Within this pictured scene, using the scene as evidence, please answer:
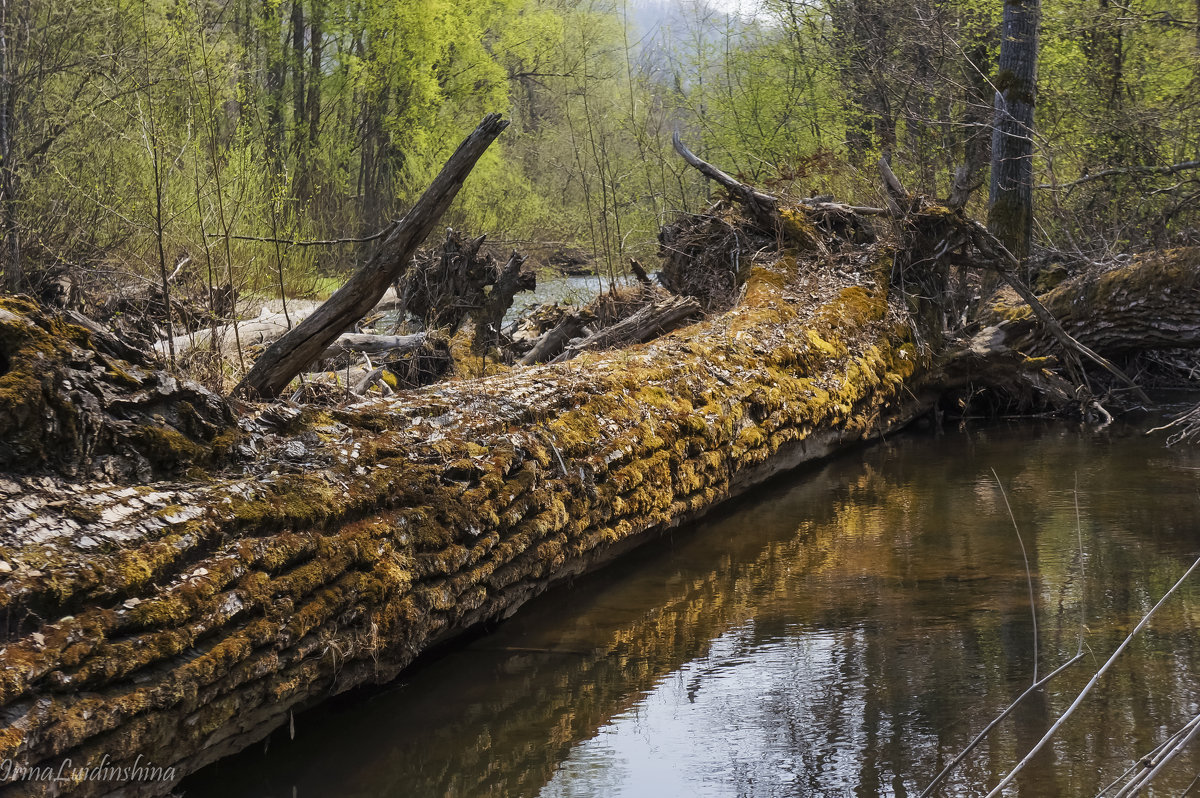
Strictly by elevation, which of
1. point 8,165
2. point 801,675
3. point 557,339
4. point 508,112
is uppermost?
point 508,112

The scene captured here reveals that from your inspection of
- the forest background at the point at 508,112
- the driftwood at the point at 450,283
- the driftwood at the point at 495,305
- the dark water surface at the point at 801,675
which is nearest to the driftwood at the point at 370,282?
the forest background at the point at 508,112

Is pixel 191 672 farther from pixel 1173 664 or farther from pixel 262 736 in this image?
pixel 1173 664

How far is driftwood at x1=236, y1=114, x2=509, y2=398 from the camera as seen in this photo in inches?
176

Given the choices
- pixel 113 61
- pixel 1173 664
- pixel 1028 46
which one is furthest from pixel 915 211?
pixel 113 61

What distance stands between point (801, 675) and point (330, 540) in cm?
190

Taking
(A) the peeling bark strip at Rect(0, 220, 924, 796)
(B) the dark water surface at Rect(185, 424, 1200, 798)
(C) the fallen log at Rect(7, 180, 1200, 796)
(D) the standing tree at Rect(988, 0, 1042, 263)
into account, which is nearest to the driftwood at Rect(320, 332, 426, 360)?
(A) the peeling bark strip at Rect(0, 220, 924, 796)

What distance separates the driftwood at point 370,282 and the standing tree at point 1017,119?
8557 mm

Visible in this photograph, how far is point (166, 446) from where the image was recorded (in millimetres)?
3217

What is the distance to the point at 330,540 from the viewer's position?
339 centimetres

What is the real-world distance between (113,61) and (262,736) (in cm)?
1003

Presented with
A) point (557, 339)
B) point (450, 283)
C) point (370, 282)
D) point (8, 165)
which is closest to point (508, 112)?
point (8, 165)

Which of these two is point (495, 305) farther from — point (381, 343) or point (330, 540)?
point (330, 540)

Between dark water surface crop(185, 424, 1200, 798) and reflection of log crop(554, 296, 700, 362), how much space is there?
2406 millimetres

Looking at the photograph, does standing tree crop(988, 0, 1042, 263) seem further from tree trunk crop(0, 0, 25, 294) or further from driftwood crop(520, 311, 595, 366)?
tree trunk crop(0, 0, 25, 294)
